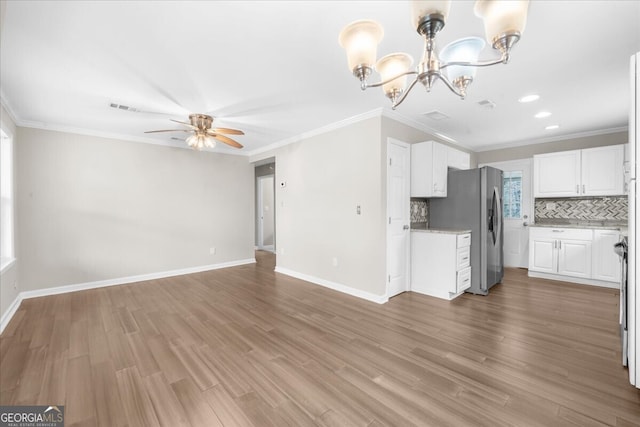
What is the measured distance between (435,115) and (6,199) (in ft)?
18.2

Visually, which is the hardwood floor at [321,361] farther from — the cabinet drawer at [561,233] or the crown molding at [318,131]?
the crown molding at [318,131]

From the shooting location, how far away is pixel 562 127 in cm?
438

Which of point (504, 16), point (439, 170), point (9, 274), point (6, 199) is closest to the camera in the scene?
point (504, 16)

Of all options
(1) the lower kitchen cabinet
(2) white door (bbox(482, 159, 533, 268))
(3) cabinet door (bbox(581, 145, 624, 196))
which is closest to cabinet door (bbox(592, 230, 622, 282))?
(1) the lower kitchen cabinet

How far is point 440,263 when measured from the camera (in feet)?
12.4

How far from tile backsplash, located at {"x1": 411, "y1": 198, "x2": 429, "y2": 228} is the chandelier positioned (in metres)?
2.88

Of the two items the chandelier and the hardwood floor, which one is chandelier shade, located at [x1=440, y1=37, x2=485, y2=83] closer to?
the chandelier

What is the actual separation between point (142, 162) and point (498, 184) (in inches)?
231

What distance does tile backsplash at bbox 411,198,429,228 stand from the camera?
4.38m

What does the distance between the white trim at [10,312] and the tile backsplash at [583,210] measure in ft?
25.9

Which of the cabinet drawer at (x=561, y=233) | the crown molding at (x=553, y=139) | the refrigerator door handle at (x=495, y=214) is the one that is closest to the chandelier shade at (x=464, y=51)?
the refrigerator door handle at (x=495, y=214)

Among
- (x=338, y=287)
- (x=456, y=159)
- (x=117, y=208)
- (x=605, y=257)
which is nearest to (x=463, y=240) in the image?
(x=456, y=159)

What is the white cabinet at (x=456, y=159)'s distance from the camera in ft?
14.1

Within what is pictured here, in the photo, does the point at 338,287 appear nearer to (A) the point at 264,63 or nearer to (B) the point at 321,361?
(B) the point at 321,361
